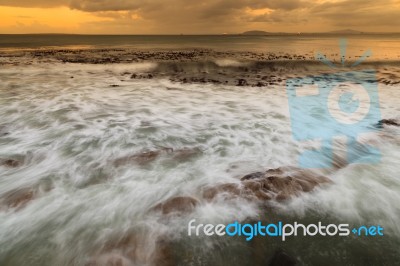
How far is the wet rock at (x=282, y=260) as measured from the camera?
11.8ft

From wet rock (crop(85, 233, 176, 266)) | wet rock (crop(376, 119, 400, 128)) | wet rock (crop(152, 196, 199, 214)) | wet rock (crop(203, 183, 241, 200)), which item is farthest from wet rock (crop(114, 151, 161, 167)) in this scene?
wet rock (crop(376, 119, 400, 128))


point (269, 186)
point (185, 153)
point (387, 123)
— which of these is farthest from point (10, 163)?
point (387, 123)

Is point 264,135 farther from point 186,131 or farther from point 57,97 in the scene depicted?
point 57,97

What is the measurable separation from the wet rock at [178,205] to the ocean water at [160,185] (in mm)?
136

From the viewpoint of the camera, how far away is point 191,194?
5.30 meters

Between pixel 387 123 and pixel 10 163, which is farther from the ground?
pixel 387 123

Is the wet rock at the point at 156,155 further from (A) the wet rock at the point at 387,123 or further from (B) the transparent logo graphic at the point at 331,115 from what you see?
(A) the wet rock at the point at 387,123

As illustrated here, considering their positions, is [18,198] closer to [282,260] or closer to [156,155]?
[156,155]

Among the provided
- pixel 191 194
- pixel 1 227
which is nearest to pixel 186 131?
pixel 191 194

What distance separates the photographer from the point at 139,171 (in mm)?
6180

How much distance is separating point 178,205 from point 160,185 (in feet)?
2.98

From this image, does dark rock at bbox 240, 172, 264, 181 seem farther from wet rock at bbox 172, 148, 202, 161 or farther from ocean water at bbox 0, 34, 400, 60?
ocean water at bbox 0, 34, 400, 60

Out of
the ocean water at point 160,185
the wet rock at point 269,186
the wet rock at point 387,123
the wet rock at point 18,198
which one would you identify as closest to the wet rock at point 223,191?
the wet rock at point 269,186

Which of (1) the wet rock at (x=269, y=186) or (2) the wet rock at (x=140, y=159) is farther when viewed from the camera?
(2) the wet rock at (x=140, y=159)
